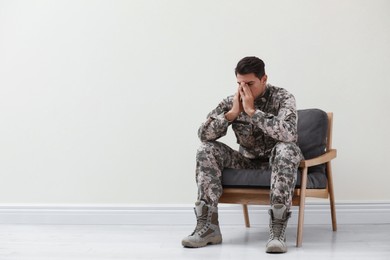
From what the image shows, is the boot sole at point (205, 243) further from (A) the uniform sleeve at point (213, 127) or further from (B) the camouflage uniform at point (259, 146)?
(A) the uniform sleeve at point (213, 127)

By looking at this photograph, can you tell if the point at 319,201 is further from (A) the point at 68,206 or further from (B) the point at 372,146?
(A) the point at 68,206

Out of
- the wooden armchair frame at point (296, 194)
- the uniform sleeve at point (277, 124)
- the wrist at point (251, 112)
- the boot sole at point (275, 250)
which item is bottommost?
the boot sole at point (275, 250)

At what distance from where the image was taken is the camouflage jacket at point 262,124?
3229 millimetres

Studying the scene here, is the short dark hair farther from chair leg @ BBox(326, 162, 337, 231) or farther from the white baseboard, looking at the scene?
the white baseboard

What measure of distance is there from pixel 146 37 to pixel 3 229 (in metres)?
1.51

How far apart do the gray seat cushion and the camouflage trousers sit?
0.07m

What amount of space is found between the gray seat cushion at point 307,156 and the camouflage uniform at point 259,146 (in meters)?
0.07

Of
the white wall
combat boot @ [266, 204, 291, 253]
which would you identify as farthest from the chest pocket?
the white wall


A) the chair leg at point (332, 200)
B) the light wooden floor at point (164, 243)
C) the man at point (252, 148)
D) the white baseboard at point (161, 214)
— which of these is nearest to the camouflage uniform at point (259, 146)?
the man at point (252, 148)

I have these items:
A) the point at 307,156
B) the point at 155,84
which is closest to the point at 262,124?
the point at 307,156

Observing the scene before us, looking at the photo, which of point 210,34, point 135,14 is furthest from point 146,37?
point 210,34

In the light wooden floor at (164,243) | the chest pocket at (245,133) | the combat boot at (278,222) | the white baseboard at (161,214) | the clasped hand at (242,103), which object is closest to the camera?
the light wooden floor at (164,243)

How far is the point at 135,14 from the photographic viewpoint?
420 cm

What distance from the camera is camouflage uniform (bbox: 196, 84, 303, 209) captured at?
321 cm
